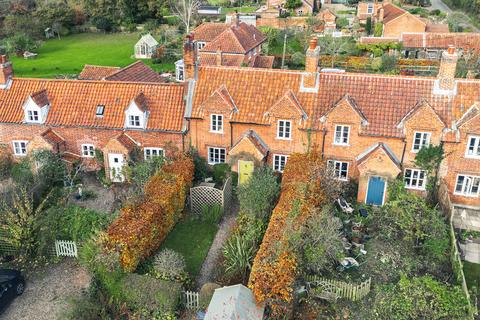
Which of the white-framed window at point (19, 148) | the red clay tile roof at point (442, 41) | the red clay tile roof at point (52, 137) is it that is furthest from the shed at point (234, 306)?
the red clay tile roof at point (442, 41)

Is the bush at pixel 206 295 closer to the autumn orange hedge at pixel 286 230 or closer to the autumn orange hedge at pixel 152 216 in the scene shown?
the autumn orange hedge at pixel 286 230

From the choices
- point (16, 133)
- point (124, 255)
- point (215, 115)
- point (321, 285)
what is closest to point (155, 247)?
point (124, 255)

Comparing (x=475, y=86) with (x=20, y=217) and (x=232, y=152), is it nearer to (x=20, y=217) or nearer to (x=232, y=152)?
(x=232, y=152)

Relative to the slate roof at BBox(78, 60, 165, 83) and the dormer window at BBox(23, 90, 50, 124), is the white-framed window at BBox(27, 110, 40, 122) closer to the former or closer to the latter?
the dormer window at BBox(23, 90, 50, 124)

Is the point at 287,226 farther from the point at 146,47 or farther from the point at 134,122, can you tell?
the point at 146,47

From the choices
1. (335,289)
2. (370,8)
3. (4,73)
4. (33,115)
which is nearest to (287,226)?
(335,289)

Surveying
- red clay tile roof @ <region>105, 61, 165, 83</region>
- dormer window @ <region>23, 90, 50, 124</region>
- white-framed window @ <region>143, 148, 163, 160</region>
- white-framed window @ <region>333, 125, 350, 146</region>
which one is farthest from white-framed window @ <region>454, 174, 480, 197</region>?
dormer window @ <region>23, 90, 50, 124</region>
